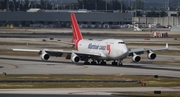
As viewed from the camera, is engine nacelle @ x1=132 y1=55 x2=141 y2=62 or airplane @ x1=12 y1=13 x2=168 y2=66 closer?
airplane @ x1=12 y1=13 x2=168 y2=66

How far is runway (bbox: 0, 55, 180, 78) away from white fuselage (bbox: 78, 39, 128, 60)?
53.8 inches

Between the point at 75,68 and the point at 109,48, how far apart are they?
5707 millimetres

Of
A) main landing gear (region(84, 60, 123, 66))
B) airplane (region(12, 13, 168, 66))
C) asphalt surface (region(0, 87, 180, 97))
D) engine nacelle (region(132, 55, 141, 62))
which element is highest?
asphalt surface (region(0, 87, 180, 97))

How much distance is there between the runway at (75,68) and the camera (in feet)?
221

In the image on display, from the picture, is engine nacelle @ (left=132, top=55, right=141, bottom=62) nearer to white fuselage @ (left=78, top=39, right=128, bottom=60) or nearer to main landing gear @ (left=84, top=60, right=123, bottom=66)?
main landing gear @ (left=84, top=60, right=123, bottom=66)

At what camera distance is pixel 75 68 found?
72.4 meters

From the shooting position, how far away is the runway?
6738 cm

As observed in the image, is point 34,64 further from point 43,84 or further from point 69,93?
point 69,93

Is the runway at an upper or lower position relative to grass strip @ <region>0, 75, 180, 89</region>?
lower

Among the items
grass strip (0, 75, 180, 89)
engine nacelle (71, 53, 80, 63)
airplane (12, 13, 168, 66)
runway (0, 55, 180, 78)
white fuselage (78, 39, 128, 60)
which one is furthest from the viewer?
engine nacelle (71, 53, 80, 63)

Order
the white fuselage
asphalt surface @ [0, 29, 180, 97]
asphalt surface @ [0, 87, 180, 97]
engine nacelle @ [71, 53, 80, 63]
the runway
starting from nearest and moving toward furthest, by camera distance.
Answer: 1. asphalt surface @ [0, 87, 180, 97]
2. asphalt surface @ [0, 29, 180, 97]
3. the runway
4. the white fuselage
5. engine nacelle @ [71, 53, 80, 63]

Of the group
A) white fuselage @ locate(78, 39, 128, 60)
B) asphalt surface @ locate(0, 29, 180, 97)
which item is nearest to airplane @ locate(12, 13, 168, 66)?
white fuselage @ locate(78, 39, 128, 60)

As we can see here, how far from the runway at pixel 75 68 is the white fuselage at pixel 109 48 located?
1366mm

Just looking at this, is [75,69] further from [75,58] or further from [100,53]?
[100,53]
